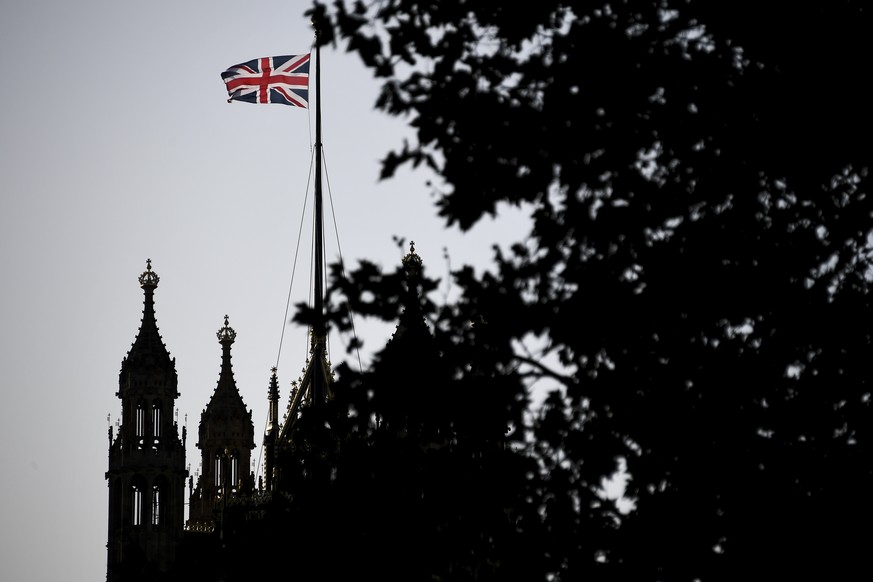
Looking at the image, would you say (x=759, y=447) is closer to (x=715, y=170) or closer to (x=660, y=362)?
(x=660, y=362)

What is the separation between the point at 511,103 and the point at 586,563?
474cm

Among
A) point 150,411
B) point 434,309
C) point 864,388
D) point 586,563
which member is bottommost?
point 586,563

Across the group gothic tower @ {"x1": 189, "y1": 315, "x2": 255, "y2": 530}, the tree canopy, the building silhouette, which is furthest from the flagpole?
the tree canopy

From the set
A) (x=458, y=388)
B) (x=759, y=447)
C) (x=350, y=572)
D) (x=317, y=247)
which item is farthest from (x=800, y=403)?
(x=317, y=247)

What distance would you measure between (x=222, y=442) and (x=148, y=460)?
2.54 m

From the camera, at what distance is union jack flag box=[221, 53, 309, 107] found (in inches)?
2000

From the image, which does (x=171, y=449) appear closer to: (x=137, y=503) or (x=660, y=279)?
(x=137, y=503)

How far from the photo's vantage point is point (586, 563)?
59.9 ft

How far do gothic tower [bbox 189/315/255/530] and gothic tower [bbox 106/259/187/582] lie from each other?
986 millimetres

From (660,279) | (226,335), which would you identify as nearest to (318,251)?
(226,335)

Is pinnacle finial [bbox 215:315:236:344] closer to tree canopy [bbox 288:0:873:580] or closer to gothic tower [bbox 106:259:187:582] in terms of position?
gothic tower [bbox 106:259:187:582]

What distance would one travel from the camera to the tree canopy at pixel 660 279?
17.7 metres

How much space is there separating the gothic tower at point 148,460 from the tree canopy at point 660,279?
30.6 meters

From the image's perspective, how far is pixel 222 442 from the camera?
168 feet
